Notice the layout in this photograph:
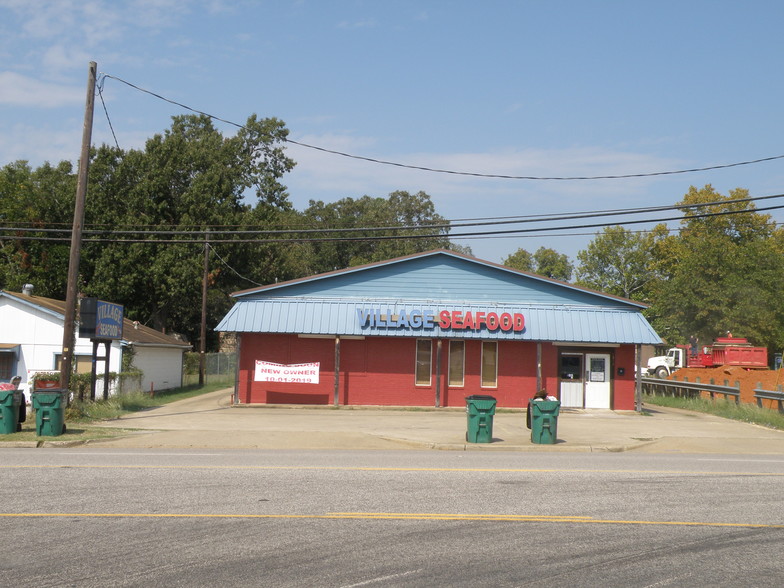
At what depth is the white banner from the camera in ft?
101

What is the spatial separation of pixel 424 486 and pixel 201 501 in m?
3.34

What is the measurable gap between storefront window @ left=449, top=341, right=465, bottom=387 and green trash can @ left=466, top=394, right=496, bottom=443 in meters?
11.9

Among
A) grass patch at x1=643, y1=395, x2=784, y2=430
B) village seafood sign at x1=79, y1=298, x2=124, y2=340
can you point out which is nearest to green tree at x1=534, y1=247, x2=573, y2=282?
grass patch at x1=643, y1=395, x2=784, y2=430

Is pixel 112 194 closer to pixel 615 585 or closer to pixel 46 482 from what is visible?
pixel 46 482

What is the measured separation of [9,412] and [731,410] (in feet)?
79.3

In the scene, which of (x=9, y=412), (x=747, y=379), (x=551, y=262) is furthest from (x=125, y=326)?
(x=551, y=262)

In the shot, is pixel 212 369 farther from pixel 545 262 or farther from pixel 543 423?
pixel 545 262

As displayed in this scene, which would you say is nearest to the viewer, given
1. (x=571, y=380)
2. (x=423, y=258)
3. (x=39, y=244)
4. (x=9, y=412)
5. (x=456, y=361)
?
(x=9, y=412)

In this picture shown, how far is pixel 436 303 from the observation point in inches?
1237

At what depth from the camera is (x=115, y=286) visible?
5306cm

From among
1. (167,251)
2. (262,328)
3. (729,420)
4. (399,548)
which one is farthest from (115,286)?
(399,548)

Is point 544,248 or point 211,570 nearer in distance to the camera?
point 211,570

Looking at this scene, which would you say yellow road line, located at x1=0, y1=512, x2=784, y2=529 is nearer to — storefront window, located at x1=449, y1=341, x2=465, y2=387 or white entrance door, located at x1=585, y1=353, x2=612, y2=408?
storefront window, located at x1=449, y1=341, x2=465, y2=387

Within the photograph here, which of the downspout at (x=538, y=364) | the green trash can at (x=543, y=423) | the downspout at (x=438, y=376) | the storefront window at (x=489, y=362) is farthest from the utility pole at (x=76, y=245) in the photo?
the downspout at (x=538, y=364)
